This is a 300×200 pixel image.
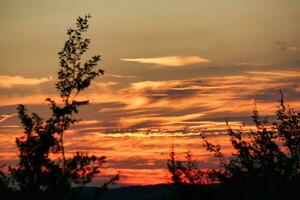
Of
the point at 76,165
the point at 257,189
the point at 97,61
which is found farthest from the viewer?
the point at 257,189

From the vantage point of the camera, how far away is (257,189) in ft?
120

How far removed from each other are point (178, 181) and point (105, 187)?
10.8 metres

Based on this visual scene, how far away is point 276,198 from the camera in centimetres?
3691

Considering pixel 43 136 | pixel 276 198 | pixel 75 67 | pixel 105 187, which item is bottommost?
pixel 276 198

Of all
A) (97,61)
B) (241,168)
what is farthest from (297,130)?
(97,61)

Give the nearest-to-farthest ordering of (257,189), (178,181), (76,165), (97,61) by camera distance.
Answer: (76,165)
(97,61)
(257,189)
(178,181)

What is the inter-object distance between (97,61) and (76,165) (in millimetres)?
A: 5985

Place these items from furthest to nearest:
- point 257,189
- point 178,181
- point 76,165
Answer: point 178,181, point 257,189, point 76,165

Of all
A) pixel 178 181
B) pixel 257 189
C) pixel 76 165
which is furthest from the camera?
pixel 178 181

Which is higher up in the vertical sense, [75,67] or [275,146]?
[75,67]

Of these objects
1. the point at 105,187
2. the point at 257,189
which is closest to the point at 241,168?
the point at 257,189

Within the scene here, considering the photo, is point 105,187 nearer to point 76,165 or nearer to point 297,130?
point 76,165

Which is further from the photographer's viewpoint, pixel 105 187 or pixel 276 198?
pixel 276 198

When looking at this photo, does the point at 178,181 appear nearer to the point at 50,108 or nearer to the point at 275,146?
the point at 275,146
